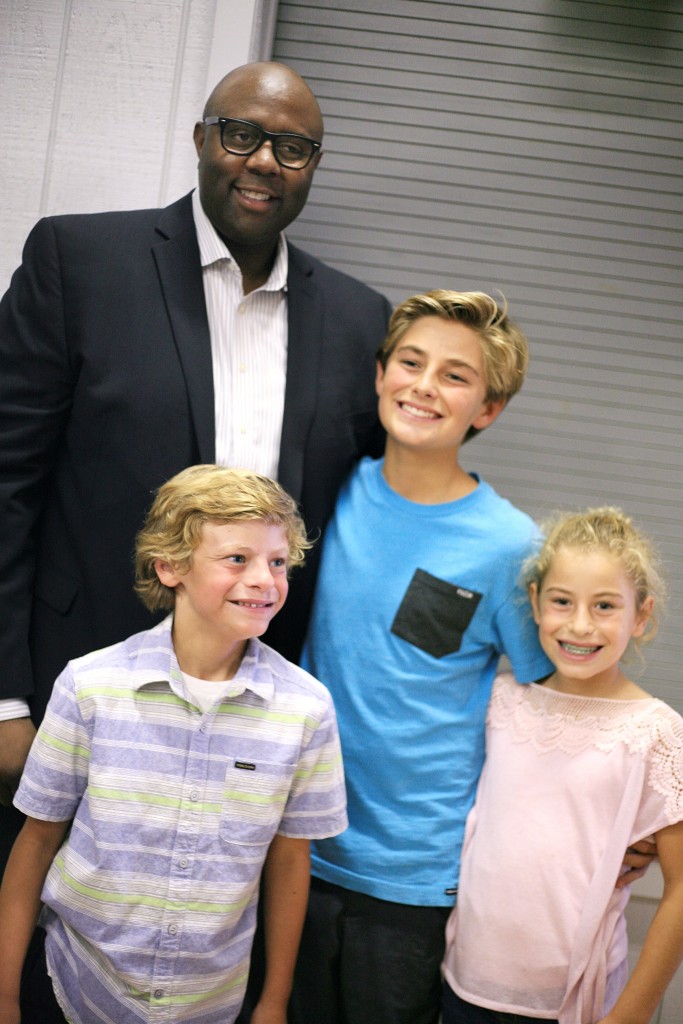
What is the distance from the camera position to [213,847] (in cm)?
173

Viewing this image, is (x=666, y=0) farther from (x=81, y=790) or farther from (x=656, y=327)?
(x=81, y=790)

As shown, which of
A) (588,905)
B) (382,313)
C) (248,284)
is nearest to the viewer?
(588,905)

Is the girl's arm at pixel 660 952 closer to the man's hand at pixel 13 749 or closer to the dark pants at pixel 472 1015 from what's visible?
the dark pants at pixel 472 1015

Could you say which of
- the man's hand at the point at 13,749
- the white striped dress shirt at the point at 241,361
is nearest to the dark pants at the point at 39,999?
the man's hand at the point at 13,749

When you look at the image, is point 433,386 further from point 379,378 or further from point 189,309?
point 189,309

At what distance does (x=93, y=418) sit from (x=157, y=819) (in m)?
0.77

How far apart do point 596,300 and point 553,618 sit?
1.10m

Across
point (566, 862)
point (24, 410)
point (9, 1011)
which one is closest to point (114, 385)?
point (24, 410)

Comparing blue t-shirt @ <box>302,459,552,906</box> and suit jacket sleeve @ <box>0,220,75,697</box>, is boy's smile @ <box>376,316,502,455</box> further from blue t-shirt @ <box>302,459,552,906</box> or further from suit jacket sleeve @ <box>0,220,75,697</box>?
suit jacket sleeve @ <box>0,220,75,697</box>

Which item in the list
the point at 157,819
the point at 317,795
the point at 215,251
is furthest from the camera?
the point at 215,251

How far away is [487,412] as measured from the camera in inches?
84.4

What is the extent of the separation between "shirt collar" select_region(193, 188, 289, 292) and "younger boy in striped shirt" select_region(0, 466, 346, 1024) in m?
0.50

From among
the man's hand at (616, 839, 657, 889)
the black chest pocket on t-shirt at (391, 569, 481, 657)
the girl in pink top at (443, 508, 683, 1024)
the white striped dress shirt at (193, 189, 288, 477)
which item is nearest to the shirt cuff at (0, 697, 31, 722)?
the white striped dress shirt at (193, 189, 288, 477)

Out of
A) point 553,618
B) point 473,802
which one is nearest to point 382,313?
point 553,618
